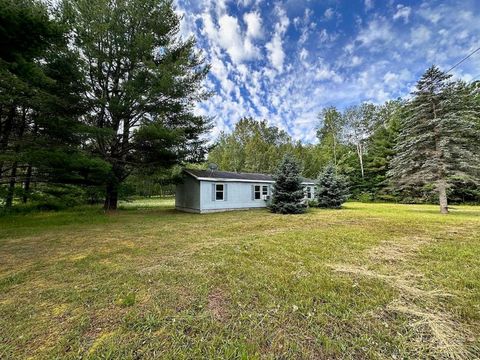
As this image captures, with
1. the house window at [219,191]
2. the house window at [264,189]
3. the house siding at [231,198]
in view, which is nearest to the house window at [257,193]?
the house siding at [231,198]

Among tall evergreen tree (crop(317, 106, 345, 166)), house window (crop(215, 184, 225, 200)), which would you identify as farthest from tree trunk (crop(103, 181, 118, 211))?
tall evergreen tree (crop(317, 106, 345, 166))

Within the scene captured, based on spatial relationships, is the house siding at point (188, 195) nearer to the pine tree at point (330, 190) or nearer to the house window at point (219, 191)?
the house window at point (219, 191)

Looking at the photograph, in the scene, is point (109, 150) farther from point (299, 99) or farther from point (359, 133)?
point (359, 133)

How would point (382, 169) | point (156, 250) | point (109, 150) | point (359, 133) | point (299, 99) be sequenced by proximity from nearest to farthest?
point (156, 250)
point (109, 150)
point (299, 99)
point (382, 169)
point (359, 133)

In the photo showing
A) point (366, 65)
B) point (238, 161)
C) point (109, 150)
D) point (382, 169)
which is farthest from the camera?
point (238, 161)

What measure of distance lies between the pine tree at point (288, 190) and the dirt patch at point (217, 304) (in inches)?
408

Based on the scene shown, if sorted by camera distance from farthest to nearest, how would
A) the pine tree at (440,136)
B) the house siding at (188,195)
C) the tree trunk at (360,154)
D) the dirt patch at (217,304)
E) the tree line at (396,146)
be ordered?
the tree trunk at (360,154)
the house siding at (188,195)
the tree line at (396,146)
the pine tree at (440,136)
the dirt patch at (217,304)

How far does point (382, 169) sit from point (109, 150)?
29473 mm

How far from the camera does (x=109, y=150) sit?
12820mm

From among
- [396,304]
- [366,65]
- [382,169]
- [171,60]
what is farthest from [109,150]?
[382,169]

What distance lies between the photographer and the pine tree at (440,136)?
473 inches

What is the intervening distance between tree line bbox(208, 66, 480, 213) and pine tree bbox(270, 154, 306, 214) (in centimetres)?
427

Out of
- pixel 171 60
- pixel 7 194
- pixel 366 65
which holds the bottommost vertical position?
pixel 7 194

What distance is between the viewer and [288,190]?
13.6 m
